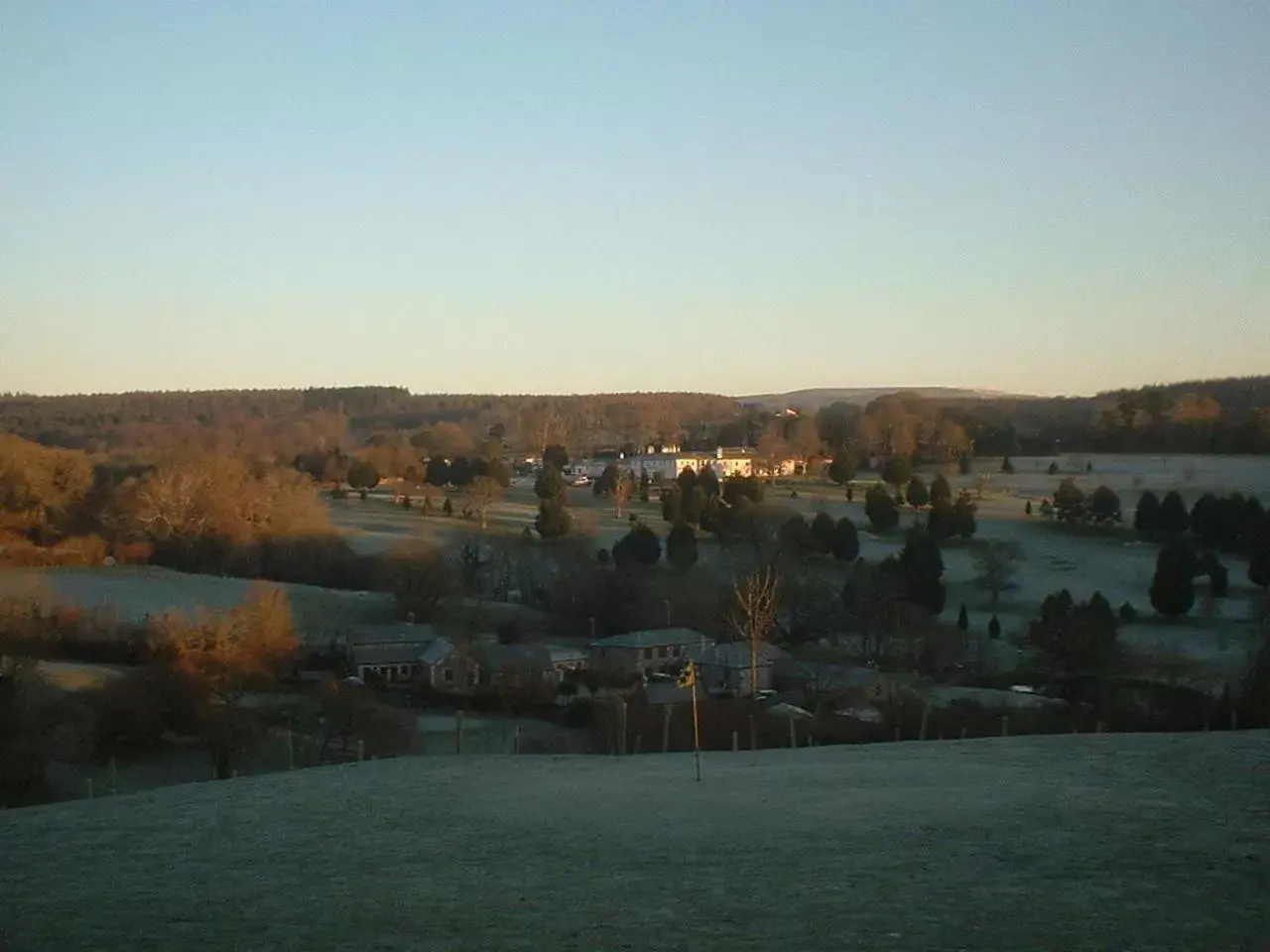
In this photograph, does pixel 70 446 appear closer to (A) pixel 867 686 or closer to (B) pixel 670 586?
(B) pixel 670 586

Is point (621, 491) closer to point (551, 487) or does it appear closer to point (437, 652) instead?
point (551, 487)

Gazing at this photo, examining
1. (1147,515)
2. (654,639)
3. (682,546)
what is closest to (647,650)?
(654,639)

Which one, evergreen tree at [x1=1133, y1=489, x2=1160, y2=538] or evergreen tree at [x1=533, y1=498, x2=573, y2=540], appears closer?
evergreen tree at [x1=1133, y1=489, x2=1160, y2=538]

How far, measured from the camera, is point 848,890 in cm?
758

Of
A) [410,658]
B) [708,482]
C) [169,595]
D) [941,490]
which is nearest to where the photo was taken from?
[410,658]

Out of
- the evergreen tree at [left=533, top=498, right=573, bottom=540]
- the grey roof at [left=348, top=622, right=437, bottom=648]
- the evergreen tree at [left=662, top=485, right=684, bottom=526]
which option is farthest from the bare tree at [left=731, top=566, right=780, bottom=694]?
the evergreen tree at [left=533, top=498, right=573, bottom=540]

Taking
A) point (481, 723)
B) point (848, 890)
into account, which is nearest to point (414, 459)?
point (481, 723)


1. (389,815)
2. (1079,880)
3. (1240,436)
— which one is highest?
(1240,436)

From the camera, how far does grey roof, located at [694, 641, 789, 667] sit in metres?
24.7

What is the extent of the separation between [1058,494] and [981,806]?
23.1m

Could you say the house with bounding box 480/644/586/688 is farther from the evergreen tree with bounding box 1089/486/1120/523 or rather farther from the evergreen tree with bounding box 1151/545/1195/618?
the evergreen tree with bounding box 1089/486/1120/523

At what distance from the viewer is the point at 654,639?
2775 centimetres

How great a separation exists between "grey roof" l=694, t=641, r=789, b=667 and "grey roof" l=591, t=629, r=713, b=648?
1.34 m

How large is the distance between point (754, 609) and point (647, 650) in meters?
3.04
